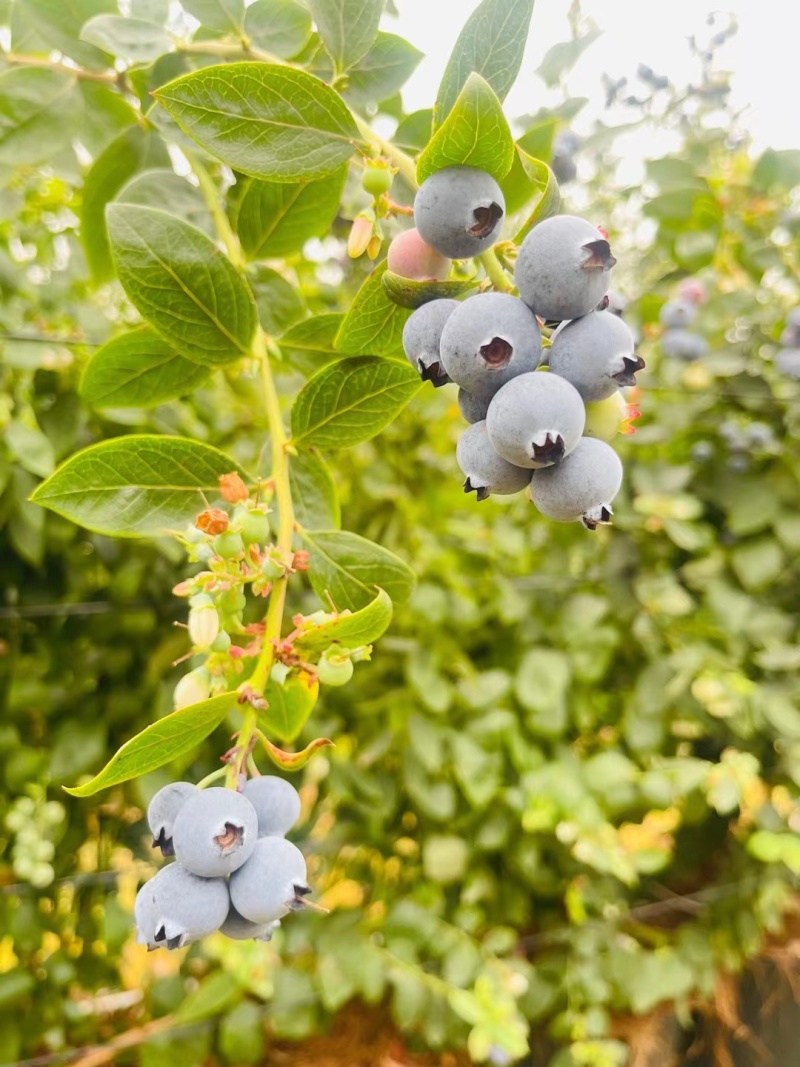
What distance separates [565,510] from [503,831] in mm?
935

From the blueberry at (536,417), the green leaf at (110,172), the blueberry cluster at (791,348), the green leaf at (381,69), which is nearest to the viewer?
the blueberry at (536,417)

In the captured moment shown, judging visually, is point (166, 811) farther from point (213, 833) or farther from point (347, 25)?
A: point (347, 25)

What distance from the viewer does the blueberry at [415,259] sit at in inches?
14.0

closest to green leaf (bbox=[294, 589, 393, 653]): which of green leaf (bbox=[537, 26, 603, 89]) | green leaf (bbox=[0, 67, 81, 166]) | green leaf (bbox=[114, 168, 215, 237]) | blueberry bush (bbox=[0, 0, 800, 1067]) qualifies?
blueberry bush (bbox=[0, 0, 800, 1067])

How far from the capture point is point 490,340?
0.30 metres

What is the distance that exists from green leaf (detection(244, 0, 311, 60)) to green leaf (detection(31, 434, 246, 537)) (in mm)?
303

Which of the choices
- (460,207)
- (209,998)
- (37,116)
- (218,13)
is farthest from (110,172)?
(209,998)

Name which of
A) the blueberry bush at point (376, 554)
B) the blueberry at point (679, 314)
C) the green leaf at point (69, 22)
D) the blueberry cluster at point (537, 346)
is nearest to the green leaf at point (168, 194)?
the blueberry bush at point (376, 554)

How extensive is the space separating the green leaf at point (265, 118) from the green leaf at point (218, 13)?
0.63 feet

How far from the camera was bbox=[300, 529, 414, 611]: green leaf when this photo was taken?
17.8 inches

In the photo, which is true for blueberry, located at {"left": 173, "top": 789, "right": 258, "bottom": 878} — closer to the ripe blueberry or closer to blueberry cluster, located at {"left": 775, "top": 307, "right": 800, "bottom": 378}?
the ripe blueberry

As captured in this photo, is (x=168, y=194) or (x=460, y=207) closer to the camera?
(x=460, y=207)

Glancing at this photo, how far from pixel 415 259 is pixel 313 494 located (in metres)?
0.19

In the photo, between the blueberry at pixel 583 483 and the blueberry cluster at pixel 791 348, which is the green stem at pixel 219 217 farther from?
the blueberry cluster at pixel 791 348
